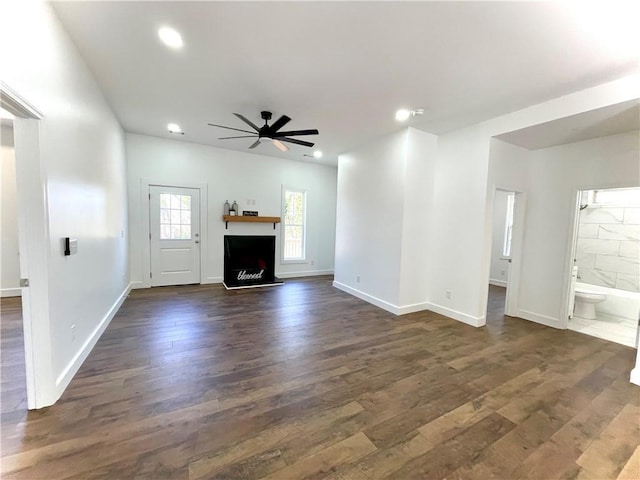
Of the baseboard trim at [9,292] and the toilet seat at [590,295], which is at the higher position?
the toilet seat at [590,295]

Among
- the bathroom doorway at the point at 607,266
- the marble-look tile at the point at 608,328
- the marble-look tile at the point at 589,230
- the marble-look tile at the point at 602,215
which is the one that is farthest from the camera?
the marble-look tile at the point at 589,230

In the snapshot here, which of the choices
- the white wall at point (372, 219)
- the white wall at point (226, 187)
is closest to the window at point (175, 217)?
the white wall at point (226, 187)

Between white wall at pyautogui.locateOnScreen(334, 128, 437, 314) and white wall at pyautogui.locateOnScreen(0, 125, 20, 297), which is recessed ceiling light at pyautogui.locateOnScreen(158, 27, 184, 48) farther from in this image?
white wall at pyautogui.locateOnScreen(0, 125, 20, 297)

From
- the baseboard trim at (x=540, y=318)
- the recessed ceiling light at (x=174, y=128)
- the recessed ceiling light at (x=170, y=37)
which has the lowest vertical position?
the baseboard trim at (x=540, y=318)

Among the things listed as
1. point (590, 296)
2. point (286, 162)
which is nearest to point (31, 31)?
point (286, 162)

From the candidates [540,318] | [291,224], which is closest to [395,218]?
[540,318]

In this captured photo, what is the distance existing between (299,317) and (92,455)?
2535 millimetres

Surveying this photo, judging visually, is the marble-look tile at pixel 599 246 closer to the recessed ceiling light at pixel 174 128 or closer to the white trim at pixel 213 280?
the white trim at pixel 213 280

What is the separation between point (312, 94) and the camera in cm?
307

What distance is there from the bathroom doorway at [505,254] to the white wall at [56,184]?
16.1 feet

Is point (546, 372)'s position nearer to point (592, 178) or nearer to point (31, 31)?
point (592, 178)

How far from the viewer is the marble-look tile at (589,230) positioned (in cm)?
482

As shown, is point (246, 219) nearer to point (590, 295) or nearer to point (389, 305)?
point (389, 305)

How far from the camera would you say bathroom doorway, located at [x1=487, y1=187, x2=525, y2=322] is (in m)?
4.11
